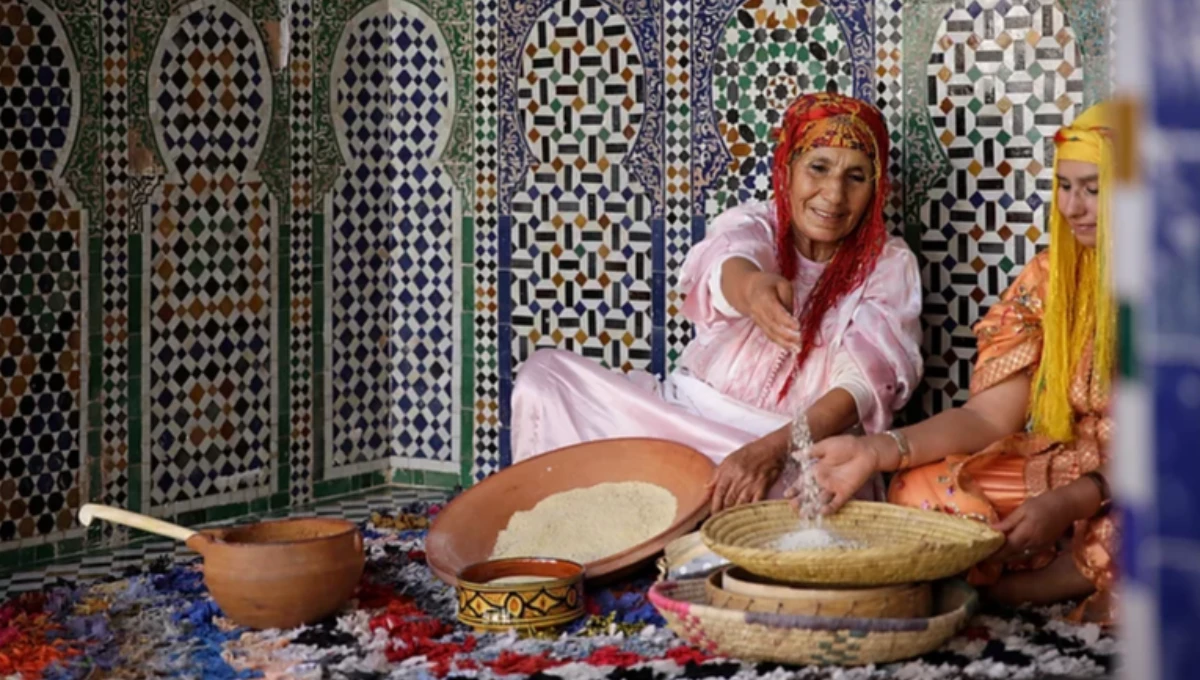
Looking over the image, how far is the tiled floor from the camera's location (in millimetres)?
4867

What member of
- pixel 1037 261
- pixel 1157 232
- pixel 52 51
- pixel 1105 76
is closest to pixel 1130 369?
pixel 1157 232

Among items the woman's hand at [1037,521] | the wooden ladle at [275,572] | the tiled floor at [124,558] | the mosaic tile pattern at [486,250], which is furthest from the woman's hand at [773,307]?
the tiled floor at [124,558]

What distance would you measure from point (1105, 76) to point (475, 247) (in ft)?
7.58

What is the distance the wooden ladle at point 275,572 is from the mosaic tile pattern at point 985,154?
6.63ft

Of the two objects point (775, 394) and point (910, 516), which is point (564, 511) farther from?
point (910, 516)

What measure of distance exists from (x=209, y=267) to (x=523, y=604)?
85.2 inches

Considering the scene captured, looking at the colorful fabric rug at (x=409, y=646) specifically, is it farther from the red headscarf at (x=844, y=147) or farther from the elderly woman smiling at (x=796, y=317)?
the red headscarf at (x=844, y=147)

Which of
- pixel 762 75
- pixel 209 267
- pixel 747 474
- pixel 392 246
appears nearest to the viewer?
pixel 747 474

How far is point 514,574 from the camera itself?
166 inches

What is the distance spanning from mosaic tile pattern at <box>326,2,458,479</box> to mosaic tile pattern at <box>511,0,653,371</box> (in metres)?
0.34

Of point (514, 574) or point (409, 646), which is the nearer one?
point (409, 646)

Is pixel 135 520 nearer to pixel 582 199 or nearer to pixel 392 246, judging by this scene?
pixel 582 199

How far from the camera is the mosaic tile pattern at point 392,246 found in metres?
6.14

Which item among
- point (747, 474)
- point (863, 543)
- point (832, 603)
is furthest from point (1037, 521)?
point (747, 474)
